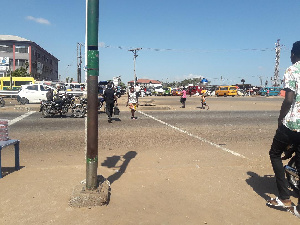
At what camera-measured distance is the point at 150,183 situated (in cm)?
451

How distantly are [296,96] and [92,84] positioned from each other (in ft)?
8.23

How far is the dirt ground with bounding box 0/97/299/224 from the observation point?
3367 millimetres

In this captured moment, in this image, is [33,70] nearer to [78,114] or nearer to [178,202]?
[78,114]

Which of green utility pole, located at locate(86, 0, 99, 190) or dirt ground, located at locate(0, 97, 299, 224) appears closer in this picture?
dirt ground, located at locate(0, 97, 299, 224)

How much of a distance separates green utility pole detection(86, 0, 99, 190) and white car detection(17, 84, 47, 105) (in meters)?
20.6

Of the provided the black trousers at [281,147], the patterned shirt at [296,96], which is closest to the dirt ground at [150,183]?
the black trousers at [281,147]

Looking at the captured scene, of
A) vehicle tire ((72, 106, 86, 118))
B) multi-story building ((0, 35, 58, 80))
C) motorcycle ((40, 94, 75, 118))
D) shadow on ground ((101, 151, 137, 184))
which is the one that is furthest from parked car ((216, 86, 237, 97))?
shadow on ground ((101, 151, 137, 184))

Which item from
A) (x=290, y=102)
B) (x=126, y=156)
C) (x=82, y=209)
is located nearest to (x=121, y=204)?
(x=82, y=209)

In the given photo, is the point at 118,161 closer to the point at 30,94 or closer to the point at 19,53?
the point at 30,94

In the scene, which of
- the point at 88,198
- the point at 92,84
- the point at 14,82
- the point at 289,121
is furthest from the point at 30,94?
the point at 289,121

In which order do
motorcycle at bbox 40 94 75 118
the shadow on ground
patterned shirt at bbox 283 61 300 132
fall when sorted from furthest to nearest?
1. motorcycle at bbox 40 94 75 118
2. the shadow on ground
3. patterned shirt at bbox 283 61 300 132

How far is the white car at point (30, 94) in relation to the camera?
22.5m

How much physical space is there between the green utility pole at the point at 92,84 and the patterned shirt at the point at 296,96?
2.36m

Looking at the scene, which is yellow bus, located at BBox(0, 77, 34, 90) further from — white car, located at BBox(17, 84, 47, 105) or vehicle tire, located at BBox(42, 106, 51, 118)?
vehicle tire, located at BBox(42, 106, 51, 118)
